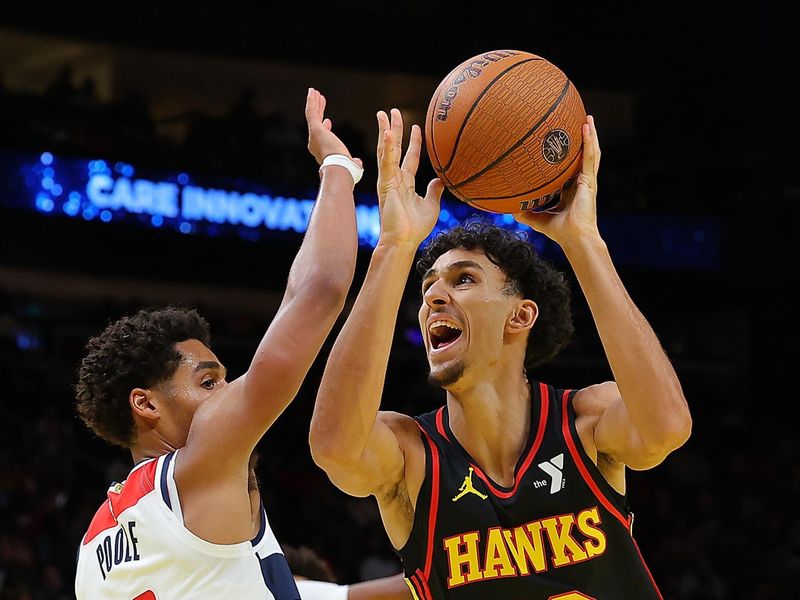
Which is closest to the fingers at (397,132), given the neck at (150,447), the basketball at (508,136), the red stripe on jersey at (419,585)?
the basketball at (508,136)

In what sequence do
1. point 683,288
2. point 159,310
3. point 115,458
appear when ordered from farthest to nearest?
point 683,288 → point 115,458 → point 159,310

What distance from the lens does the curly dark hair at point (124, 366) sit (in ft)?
10.5

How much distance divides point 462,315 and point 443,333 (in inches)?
3.6

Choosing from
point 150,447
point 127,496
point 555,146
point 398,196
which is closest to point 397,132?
point 398,196

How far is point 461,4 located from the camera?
17625 millimetres

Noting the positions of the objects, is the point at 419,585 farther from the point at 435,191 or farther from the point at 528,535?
the point at 435,191

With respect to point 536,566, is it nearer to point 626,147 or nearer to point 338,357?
point 338,357

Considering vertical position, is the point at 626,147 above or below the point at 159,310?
above

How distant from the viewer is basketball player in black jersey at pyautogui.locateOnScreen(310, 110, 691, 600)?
10.2 ft

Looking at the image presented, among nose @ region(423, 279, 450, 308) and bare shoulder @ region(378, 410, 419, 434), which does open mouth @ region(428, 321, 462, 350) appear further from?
bare shoulder @ region(378, 410, 419, 434)

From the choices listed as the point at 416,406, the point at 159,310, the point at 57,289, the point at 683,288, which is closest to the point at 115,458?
the point at 416,406

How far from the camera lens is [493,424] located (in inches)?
138

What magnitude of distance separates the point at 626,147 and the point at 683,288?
350 centimetres

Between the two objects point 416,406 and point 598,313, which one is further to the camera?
point 416,406
